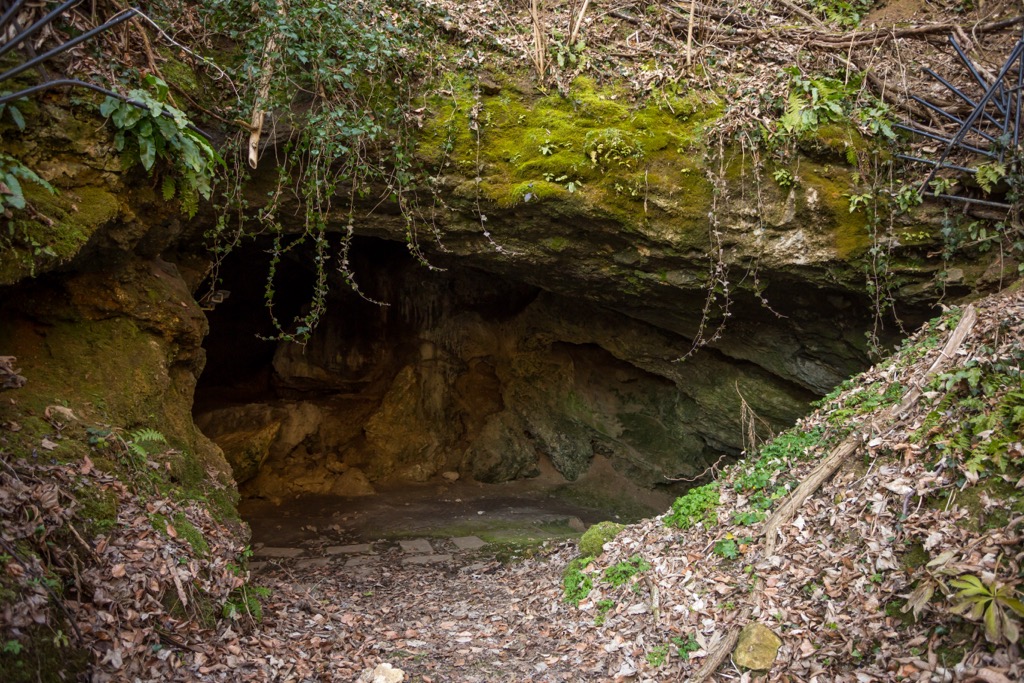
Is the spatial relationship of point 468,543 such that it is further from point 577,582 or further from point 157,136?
point 157,136

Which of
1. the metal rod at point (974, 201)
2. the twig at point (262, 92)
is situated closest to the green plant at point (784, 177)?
the metal rod at point (974, 201)

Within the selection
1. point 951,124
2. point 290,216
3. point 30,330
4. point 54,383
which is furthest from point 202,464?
point 951,124

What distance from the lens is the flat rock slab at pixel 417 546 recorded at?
675cm

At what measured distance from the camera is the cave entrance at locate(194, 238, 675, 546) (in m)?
8.65

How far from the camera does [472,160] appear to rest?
5.38 m

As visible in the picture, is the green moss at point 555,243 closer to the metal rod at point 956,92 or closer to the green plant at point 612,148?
the green plant at point 612,148

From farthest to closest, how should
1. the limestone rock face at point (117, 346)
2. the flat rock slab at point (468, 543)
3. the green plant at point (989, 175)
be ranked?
the flat rock slab at point (468, 543)
the green plant at point (989, 175)
the limestone rock face at point (117, 346)

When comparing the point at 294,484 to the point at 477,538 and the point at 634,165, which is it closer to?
the point at 477,538

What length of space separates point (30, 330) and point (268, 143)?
6.79 feet

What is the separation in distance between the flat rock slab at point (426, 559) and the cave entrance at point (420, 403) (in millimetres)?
1447

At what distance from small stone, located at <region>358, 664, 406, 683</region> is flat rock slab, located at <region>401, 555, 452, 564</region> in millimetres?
2723

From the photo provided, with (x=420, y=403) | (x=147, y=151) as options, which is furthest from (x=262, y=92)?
(x=420, y=403)

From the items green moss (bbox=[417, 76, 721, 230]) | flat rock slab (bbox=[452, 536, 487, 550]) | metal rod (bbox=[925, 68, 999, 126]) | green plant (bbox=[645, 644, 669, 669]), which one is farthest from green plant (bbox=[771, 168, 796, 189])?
flat rock slab (bbox=[452, 536, 487, 550])

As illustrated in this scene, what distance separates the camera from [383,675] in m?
3.60
